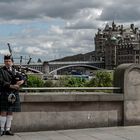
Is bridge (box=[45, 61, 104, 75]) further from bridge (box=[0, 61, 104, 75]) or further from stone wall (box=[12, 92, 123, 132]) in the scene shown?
stone wall (box=[12, 92, 123, 132])

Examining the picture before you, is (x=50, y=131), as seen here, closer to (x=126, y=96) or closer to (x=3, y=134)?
(x=3, y=134)

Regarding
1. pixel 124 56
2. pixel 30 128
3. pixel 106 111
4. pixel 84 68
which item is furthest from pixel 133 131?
pixel 124 56

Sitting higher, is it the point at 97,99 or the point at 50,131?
the point at 97,99

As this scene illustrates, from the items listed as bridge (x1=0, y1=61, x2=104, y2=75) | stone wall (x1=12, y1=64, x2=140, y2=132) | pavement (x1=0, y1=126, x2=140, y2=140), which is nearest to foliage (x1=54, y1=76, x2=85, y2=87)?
stone wall (x1=12, y1=64, x2=140, y2=132)

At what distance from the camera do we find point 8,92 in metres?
8.99

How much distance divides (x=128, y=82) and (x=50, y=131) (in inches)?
85.4

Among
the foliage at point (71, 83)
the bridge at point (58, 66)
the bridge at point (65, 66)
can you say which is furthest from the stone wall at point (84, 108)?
the bridge at point (65, 66)

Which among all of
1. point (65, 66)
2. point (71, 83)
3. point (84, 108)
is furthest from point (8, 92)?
point (65, 66)

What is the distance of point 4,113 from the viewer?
9141 mm

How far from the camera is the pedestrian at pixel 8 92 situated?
8938 millimetres

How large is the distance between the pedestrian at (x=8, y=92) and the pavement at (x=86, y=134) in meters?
0.31

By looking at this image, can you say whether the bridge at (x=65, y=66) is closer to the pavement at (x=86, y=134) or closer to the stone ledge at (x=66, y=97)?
the stone ledge at (x=66, y=97)

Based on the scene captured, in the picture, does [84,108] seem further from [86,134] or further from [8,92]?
[8,92]

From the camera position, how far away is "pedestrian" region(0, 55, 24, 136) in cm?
894
